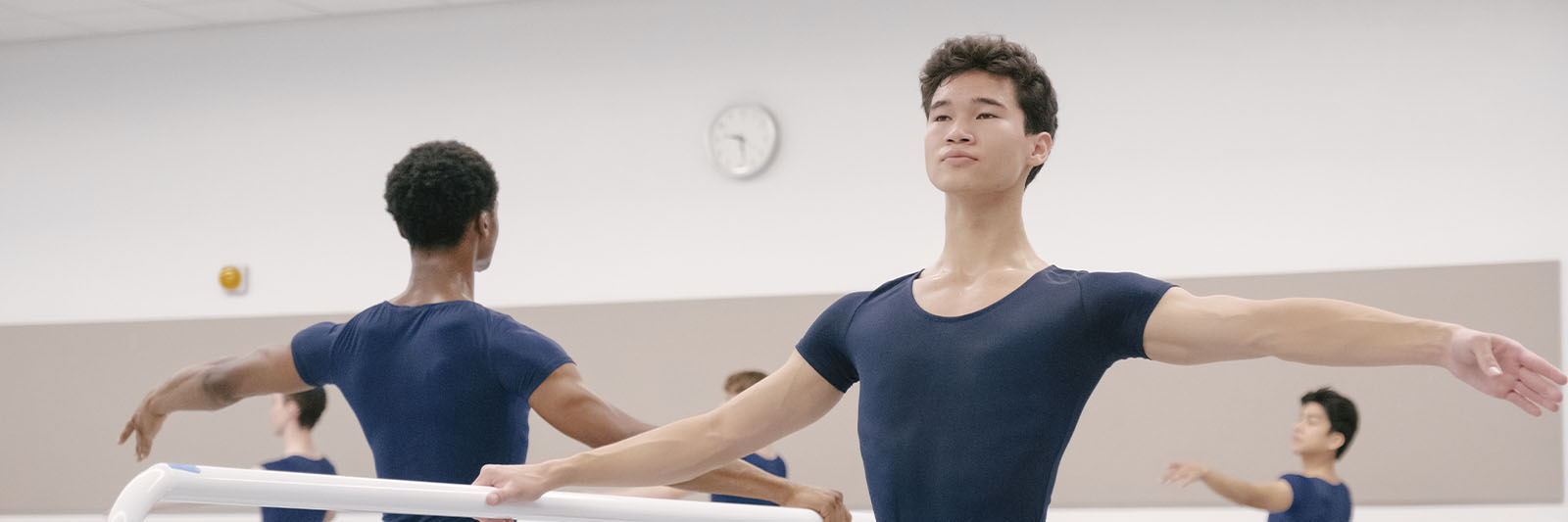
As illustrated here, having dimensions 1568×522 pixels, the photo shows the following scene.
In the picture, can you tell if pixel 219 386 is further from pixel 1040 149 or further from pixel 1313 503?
pixel 1313 503

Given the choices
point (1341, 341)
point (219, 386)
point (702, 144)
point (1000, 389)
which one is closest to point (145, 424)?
point (219, 386)

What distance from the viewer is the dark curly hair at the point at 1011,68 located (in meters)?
1.77

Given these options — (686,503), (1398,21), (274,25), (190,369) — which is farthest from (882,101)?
(686,503)

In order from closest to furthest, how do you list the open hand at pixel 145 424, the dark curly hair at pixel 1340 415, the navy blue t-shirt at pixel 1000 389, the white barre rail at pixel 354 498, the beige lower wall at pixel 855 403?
the white barre rail at pixel 354 498 → the navy blue t-shirt at pixel 1000 389 → the open hand at pixel 145 424 → the dark curly hair at pixel 1340 415 → the beige lower wall at pixel 855 403

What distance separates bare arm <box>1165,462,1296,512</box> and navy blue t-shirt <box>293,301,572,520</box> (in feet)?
7.43

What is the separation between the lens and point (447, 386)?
2.13m

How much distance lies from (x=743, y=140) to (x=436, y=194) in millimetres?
3618

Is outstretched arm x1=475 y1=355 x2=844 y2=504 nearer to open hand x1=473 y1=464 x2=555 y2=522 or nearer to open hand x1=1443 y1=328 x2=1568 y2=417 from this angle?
open hand x1=473 y1=464 x2=555 y2=522

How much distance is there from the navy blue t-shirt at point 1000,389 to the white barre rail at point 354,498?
306mm

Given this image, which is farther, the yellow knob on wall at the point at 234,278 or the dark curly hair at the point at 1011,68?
the yellow knob on wall at the point at 234,278

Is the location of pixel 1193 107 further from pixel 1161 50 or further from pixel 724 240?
pixel 724 240

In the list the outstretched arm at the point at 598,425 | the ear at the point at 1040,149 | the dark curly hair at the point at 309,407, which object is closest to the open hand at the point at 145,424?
the outstretched arm at the point at 598,425

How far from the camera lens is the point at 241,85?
6.61 m

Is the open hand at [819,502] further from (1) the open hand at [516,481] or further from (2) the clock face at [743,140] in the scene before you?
(2) the clock face at [743,140]
